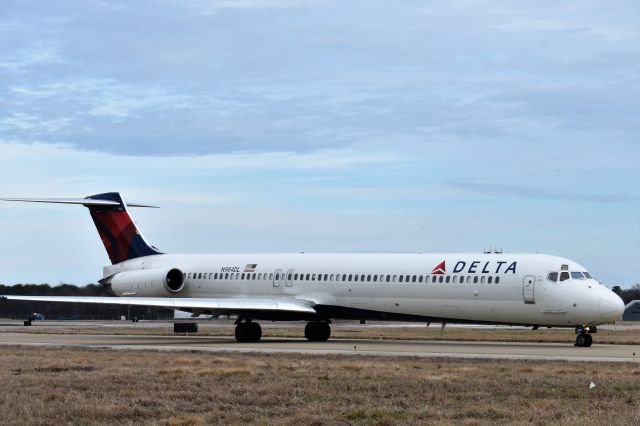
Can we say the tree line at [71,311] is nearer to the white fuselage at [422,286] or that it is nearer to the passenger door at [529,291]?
the white fuselage at [422,286]

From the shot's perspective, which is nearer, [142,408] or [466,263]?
[142,408]

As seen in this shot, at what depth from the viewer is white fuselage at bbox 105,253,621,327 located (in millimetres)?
35000

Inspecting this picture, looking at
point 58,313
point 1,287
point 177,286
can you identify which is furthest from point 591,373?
point 58,313

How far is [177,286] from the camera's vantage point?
1809 inches

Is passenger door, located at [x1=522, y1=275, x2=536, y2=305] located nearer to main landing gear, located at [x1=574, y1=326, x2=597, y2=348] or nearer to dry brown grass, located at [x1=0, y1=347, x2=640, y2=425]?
main landing gear, located at [x1=574, y1=326, x2=597, y2=348]

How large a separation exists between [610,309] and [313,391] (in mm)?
17992

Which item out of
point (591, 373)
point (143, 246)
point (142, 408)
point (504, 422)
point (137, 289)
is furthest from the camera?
point (143, 246)

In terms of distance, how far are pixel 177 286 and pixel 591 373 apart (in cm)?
2584

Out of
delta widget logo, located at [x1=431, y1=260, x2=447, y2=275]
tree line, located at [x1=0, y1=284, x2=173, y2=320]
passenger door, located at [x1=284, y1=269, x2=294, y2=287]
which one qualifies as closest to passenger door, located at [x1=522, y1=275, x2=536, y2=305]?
delta widget logo, located at [x1=431, y1=260, x2=447, y2=275]

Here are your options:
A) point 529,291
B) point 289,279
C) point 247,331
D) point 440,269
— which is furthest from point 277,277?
point 529,291

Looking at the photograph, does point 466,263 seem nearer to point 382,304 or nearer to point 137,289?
point 382,304

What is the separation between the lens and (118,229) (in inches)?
1906

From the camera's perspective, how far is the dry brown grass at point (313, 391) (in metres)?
15.8

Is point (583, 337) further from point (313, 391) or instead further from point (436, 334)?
point (313, 391)
